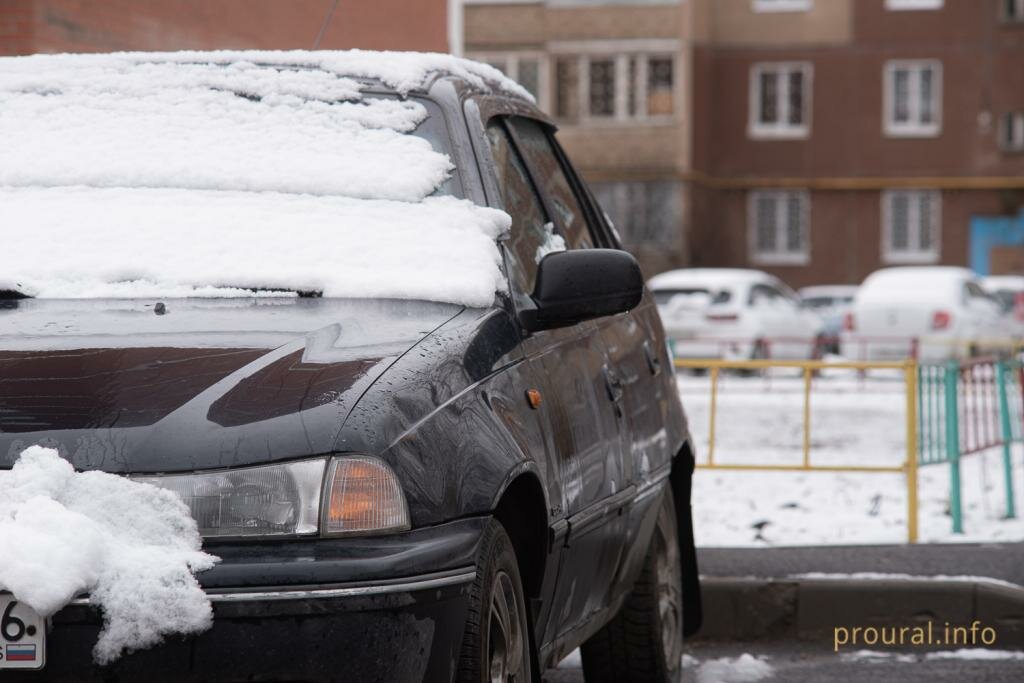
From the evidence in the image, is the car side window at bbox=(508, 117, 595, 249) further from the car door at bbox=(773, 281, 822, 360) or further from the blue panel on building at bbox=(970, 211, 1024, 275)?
the blue panel on building at bbox=(970, 211, 1024, 275)

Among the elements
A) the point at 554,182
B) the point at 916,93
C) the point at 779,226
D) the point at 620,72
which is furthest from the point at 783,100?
the point at 554,182

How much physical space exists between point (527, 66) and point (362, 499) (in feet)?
139

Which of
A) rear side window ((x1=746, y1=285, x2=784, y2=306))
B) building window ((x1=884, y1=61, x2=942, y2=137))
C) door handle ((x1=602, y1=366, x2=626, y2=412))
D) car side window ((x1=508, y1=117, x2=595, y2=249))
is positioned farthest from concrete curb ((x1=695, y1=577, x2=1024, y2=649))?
building window ((x1=884, y1=61, x2=942, y2=137))

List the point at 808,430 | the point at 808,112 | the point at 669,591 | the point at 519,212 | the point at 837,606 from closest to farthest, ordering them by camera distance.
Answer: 1. the point at 519,212
2. the point at 669,591
3. the point at 837,606
4. the point at 808,430
5. the point at 808,112

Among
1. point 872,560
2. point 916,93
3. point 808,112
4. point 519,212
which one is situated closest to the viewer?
point 519,212

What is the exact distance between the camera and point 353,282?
395cm

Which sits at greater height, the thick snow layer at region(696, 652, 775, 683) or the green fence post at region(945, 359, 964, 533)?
the green fence post at region(945, 359, 964, 533)

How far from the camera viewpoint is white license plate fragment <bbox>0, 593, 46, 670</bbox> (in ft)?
9.78

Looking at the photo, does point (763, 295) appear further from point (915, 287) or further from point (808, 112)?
point (808, 112)

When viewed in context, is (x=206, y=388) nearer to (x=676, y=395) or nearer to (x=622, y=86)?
(x=676, y=395)

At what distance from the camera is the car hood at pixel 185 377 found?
315cm

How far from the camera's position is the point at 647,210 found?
43750 mm

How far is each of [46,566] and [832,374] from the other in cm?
1108

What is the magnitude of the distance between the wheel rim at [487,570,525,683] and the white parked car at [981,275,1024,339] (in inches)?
1044
